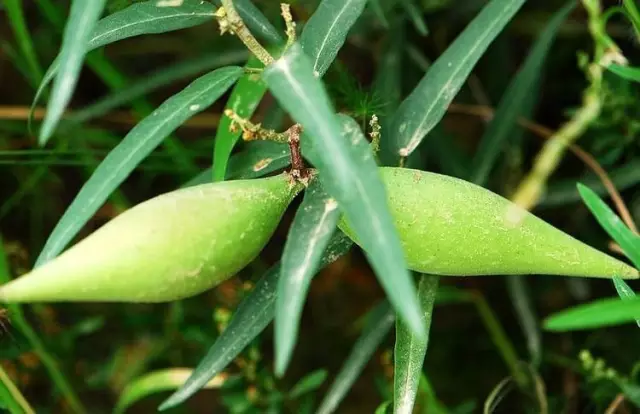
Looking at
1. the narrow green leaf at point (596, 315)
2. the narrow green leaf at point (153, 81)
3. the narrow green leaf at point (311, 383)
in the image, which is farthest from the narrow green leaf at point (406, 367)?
the narrow green leaf at point (153, 81)

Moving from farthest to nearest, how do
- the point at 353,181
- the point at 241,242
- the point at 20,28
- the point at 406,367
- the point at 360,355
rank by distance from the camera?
1. the point at 20,28
2. the point at 360,355
3. the point at 406,367
4. the point at 241,242
5. the point at 353,181

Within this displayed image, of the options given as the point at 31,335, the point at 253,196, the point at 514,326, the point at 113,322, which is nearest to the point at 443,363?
the point at 514,326

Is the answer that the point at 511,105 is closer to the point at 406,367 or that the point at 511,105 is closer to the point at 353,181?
the point at 406,367

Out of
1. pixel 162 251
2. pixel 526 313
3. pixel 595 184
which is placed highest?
pixel 162 251

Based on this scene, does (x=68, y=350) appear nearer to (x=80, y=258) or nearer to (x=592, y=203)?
(x=80, y=258)

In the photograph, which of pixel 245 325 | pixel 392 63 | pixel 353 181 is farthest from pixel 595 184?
pixel 353 181

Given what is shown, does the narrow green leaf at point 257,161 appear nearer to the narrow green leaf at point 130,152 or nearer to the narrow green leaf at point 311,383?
the narrow green leaf at point 130,152
